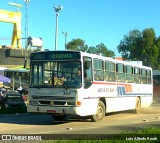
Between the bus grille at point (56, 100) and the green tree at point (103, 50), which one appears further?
the green tree at point (103, 50)

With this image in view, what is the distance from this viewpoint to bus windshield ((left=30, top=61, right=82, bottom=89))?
17.4 m

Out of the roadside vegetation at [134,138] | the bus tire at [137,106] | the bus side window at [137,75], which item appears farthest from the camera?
the bus tire at [137,106]

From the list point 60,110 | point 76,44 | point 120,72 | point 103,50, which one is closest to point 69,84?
point 60,110

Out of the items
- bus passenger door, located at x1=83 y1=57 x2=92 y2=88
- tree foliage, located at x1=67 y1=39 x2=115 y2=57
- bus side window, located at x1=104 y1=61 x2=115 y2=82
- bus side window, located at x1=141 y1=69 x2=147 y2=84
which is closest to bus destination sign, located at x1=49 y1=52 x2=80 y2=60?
bus passenger door, located at x1=83 y1=57 x2=92 y2=88

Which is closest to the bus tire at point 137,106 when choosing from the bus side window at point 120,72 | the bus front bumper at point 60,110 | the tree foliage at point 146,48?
the bus side window at point 120,72

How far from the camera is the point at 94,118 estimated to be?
18859mm

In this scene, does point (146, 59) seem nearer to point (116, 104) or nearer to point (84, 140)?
point (116, 104)

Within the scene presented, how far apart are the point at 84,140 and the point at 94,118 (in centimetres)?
822

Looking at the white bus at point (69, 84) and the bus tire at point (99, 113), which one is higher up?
the white bus at point (69, 84)

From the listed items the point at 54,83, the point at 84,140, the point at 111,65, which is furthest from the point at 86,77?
the point at 84,140

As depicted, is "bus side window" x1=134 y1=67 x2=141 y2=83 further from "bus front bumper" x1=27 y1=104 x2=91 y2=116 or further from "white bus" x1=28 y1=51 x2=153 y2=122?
"bus front bumper" x1=27 y1=104 x2=91 y2=116

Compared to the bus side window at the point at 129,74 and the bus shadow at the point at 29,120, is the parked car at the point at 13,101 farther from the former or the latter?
the bus side window at the point at 129,74

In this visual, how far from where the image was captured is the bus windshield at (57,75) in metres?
17.4

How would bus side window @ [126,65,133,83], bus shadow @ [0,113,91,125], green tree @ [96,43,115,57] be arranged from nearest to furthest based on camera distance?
1. bus shadow @ [0,113,91,125]
2. bus side window @ [126,65,133,83]
3. green tree @ [96,43,115,57]
